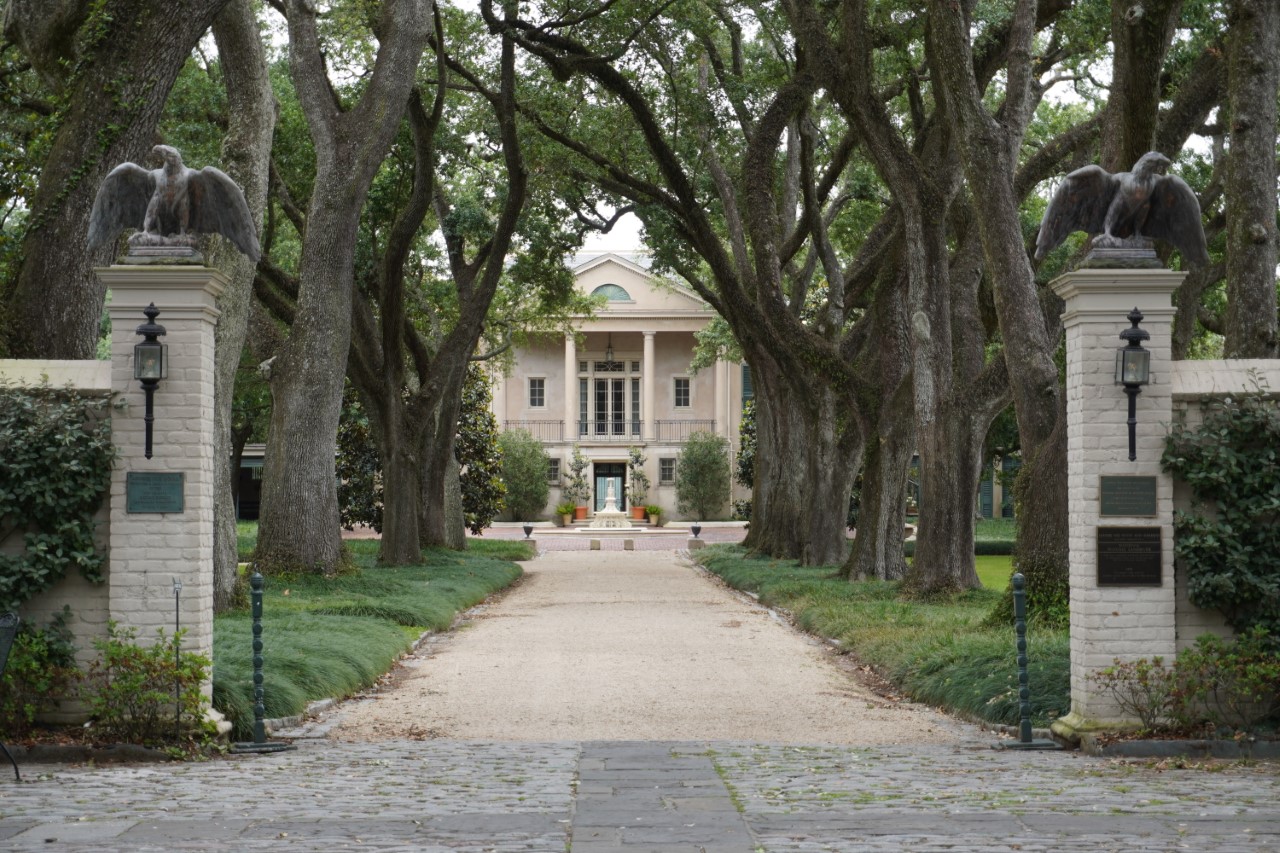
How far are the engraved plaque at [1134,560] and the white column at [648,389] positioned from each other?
5282cm

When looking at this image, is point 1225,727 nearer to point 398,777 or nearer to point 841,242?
point 398,777

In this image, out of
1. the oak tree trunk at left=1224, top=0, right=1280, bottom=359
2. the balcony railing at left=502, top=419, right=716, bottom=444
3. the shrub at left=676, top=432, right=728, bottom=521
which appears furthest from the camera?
the balcony railing at left=502, top=419, right=716, bottom=444

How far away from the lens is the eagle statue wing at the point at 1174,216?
995 centimetres

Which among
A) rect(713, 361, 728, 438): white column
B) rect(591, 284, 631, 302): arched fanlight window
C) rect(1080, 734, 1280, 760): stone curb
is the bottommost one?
rect(1080, 734, 1280, 760): stone curb

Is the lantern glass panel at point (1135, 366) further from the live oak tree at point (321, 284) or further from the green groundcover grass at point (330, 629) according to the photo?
the live oak tree at point (321, 284)

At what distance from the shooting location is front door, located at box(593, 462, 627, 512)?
62.4 meters

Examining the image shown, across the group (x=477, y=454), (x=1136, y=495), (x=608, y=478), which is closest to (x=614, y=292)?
(x=608, y=478)

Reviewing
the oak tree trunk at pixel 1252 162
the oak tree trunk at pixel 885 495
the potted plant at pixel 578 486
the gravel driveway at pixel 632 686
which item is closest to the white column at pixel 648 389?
the potted plant at pixel 578 486

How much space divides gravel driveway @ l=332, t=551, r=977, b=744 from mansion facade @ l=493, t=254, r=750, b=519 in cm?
4044

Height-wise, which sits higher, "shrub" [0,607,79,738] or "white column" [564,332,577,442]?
"white column" [564,332,577,442]

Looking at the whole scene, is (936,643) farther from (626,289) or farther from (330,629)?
(626,289)

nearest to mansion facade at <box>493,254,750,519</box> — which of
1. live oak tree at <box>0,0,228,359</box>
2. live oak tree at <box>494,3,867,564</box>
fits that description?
live oak tree at <box>494,3,867,564</box>

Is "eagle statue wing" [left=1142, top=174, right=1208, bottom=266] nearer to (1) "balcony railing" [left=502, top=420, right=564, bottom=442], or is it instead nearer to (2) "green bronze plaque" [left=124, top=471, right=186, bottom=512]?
(2) "green bronze plaque" [left=124, top=471, right=186, bottom=512]

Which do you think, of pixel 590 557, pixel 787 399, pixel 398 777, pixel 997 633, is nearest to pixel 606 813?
pixel 398 777
